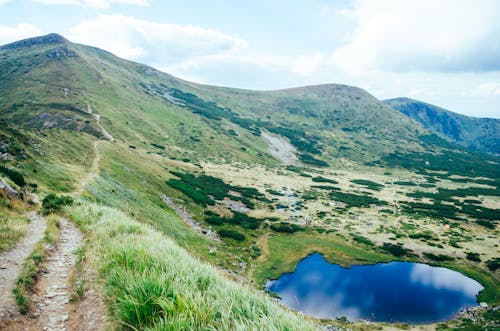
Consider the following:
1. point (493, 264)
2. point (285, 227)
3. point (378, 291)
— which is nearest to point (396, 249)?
point (493, 264)

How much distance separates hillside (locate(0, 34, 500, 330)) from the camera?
24.1 ft

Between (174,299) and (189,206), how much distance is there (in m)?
66.1

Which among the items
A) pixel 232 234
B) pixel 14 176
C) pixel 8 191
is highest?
pixel 8 191

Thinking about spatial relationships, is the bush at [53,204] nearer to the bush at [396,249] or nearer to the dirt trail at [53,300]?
the dirt trail at [53,300]

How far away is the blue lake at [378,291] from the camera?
44.0 meters

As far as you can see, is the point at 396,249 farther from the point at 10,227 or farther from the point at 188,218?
the point at 10,227

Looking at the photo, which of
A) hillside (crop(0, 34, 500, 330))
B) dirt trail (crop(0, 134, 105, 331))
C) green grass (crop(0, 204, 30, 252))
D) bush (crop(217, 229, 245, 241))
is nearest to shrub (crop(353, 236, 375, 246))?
hillside (crop(0, 34, 500, 330))

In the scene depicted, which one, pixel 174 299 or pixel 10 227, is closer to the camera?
pixel 174 299

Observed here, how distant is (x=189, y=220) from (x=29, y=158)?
107 ft

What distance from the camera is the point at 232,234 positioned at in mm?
62719

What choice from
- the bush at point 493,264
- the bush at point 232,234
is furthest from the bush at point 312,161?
the bush at point 232,234

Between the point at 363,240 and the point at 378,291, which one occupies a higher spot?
the point at 363,240

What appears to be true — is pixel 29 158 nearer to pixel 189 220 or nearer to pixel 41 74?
pixel 189 220

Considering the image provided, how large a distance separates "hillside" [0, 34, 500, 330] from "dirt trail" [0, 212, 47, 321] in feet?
1.00
